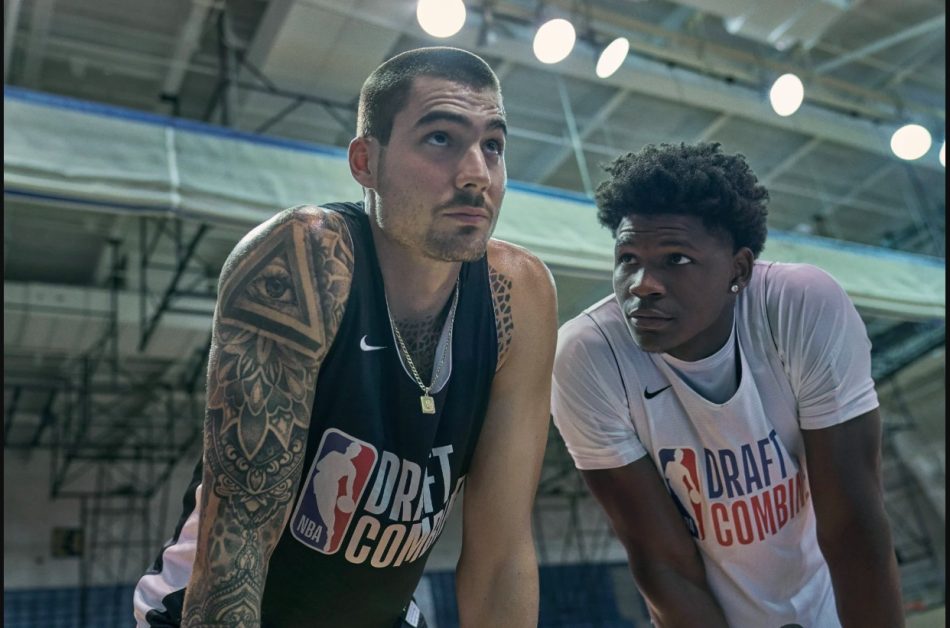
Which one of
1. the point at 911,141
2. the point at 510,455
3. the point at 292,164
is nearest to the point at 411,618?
the point at 510,455

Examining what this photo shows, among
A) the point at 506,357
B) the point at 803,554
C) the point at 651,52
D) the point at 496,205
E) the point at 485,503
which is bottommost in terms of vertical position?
the point at 803,554

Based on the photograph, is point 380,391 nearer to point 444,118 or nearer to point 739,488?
point 444,118

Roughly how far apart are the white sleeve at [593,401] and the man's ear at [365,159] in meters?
0.73

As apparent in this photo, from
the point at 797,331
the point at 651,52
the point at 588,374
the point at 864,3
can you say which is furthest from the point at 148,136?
the point at 864,3

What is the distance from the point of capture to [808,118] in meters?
9.58

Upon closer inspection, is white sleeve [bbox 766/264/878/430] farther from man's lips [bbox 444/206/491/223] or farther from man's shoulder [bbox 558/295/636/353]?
man's lips [bbox 444/206/491/223]

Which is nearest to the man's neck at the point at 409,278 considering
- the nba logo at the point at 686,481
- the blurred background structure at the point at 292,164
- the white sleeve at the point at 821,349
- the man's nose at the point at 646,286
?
the man's nose at the point at 646,286

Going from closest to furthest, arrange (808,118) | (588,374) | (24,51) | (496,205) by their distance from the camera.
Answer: (496,205) < (588,374) < (24,51) < (808,118)

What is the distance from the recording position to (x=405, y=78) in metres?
1.87

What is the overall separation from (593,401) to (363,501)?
0.79 m

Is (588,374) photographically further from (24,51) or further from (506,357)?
(24,51)

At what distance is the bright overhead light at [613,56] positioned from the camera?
6070 mm

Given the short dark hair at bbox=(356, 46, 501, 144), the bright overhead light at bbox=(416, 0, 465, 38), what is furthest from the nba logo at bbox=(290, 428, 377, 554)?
→ the bright overhead light at bbox=(416, 0, 465, 38)

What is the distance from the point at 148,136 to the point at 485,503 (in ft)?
10.7
